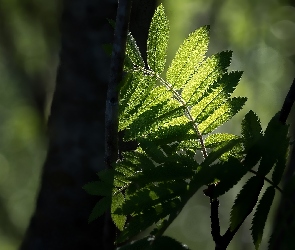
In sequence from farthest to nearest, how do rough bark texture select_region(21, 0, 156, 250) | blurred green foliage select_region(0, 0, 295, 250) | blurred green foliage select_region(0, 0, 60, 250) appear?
blurred green foliage select_region(0, 0, 295, 250) → blurred green foliage select_region(0, 0, 60, 250) → rough bark texture select_region(21, 0, 156, 250)

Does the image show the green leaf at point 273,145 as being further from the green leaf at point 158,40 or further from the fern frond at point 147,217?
the green leaf at point 158,40

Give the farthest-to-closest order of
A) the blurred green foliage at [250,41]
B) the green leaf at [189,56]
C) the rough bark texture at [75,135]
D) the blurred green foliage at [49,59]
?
the blurred green foliage at [250,41], the blurred green foliage at [49,59], the rough bark texture at [75,135], the green leaf at [189,56]

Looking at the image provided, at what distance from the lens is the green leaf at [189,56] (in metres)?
1.00

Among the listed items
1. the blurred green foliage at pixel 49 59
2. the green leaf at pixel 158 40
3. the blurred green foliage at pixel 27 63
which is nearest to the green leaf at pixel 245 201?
the green leaf at pixel 158 40

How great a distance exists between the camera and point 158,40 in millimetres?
1033

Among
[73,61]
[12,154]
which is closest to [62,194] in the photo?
[73,61]

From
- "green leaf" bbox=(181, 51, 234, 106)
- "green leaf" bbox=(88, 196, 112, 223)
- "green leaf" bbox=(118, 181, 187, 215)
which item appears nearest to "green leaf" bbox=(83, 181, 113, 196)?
"green leaf" bbox=(88, 196, 112, 223)

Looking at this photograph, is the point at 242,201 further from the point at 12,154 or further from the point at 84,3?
the point at 12,154

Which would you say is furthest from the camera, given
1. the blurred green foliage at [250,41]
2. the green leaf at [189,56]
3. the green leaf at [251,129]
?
the blurred green foliage at [250,41]

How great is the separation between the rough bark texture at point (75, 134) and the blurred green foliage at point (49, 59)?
0.58 meters

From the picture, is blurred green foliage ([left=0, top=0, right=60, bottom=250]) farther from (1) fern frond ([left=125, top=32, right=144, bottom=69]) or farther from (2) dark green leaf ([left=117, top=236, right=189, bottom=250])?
(2) dark green leaf ([left=117, top=236, right=189, bottom=250])

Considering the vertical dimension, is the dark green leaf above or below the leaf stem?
below

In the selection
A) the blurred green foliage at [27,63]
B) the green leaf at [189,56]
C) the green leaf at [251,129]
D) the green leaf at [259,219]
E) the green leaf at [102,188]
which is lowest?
the green leaf at [259,219]

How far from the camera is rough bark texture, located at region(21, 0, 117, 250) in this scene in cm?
238
